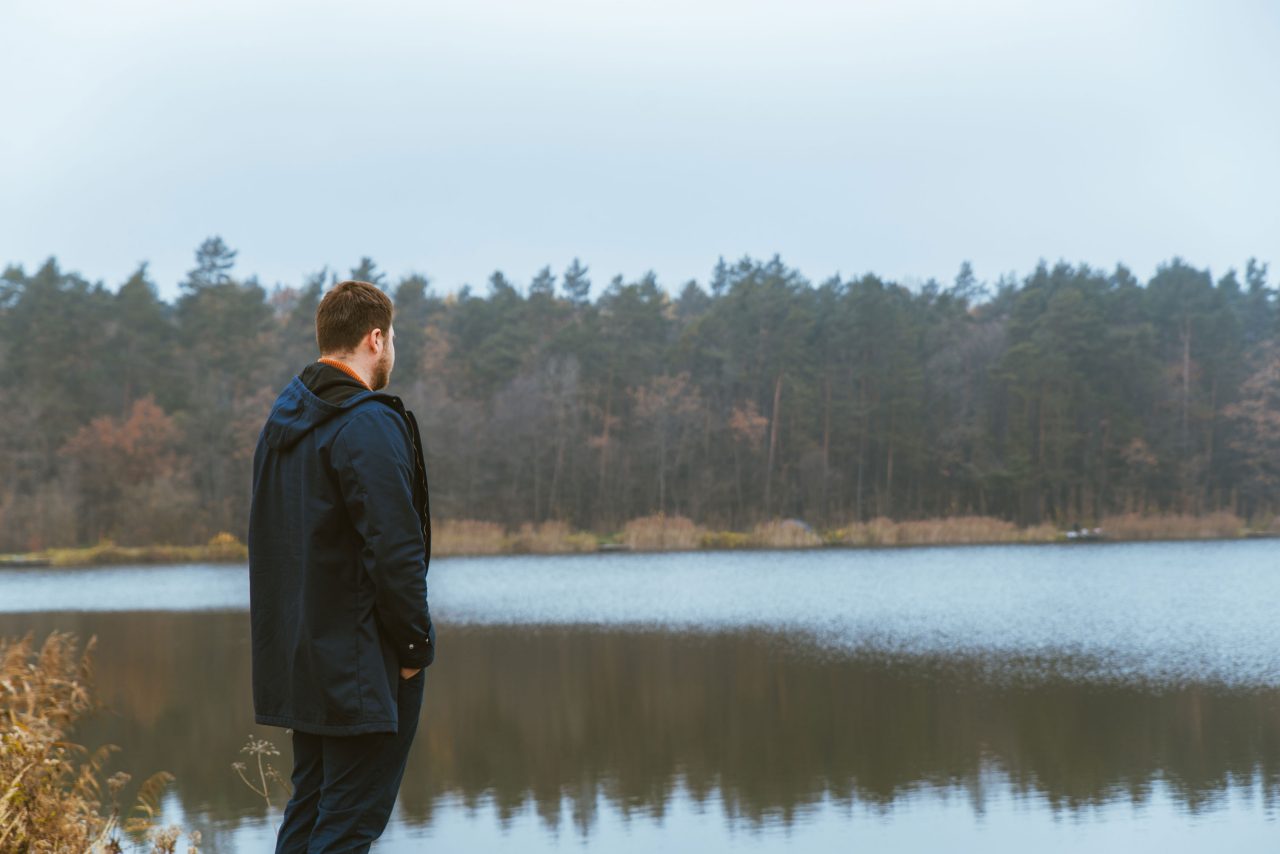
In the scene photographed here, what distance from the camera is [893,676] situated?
34.8 feet

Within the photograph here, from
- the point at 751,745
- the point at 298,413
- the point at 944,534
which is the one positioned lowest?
the point at 751,745

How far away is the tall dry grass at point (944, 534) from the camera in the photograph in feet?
106

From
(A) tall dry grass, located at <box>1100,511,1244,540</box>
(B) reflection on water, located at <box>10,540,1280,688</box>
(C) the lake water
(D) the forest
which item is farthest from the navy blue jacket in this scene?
(D) the forest

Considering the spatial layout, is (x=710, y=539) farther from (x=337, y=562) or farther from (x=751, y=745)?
(x=337, y=562)

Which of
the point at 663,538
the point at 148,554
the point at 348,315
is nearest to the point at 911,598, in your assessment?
the point at 348,315

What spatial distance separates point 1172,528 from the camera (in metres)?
33.8

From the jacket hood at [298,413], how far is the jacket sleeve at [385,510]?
0.18 feet

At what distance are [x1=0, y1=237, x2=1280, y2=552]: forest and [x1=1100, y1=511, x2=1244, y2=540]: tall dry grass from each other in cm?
526

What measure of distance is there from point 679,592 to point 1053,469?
26008 millimetres

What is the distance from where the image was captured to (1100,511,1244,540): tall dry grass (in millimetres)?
33438

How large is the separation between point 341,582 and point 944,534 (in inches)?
1237

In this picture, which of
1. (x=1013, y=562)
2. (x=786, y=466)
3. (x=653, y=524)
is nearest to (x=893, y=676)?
(x=1013, y=562)

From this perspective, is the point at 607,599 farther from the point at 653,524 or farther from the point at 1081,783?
the point at 653,524

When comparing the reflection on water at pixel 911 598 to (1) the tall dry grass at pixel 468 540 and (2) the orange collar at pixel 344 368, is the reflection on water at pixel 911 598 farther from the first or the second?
(2) the orange collar at pixel 344 368
